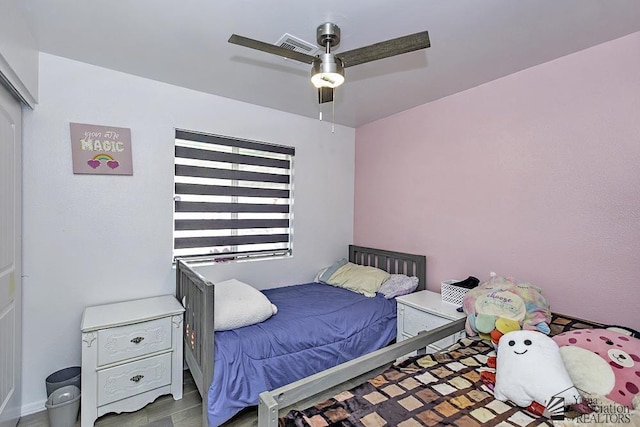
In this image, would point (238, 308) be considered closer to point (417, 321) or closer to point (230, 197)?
point (230, 197)

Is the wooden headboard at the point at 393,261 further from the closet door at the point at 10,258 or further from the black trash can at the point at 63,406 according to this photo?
the closet door at the point at 10,258

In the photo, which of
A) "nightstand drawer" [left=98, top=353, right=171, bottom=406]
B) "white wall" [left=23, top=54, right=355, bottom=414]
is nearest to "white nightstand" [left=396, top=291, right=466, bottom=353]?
"white wall" [left=23, top=54, right=355, bottom=414]

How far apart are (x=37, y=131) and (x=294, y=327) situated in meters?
2.20

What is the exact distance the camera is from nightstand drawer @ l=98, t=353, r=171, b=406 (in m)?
1.90

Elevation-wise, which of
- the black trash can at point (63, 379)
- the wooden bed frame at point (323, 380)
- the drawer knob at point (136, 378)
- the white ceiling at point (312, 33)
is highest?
the white ceiling at point (312, 33)

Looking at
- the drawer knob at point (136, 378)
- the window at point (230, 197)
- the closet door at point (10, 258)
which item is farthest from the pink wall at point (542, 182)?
the closet door at point (10, 258)

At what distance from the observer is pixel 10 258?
1765 millimetres

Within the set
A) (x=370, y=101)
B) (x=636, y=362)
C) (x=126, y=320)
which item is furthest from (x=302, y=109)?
(x=636, y=362)

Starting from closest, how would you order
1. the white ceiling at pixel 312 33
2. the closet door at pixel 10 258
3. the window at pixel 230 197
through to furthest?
the white ceiling at pixel 312 33, the closet door at pixel 10 258, the window at pixel 230 197

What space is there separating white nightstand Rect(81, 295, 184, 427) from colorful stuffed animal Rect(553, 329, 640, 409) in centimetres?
227

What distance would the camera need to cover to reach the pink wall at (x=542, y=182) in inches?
70.1

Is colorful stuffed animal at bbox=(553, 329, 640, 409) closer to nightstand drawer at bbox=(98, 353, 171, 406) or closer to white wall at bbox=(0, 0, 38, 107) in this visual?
nightstand drawer at bbox=(98, 353, 171, 406)

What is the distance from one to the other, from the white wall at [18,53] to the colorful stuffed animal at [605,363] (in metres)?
2.94

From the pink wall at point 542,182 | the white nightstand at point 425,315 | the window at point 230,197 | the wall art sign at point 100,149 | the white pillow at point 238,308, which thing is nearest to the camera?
the pink wall at point 542,182
